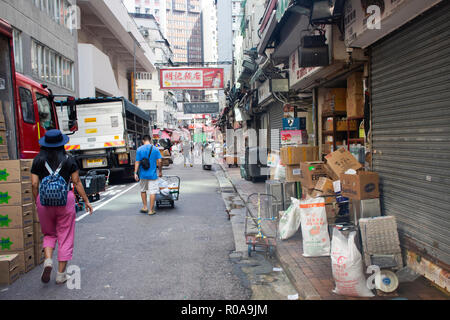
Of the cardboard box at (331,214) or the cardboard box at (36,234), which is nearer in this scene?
the cardboard box at (36,234)

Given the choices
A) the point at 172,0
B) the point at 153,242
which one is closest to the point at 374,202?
the point at 153,242

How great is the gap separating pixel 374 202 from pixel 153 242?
3.66 meters

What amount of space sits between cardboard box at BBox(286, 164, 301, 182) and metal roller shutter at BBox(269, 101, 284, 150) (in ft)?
21.5

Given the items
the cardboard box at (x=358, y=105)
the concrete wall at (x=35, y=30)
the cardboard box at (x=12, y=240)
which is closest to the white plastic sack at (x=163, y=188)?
the cardboard box at (x=12, y=240)

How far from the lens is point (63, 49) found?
18.0 metres

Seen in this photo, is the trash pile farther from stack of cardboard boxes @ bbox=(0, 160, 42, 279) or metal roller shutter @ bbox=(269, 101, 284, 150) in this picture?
metal roller shutter @ bbox=(269, 101, 284, 150)

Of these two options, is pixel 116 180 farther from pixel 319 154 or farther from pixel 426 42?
pixel 426 42

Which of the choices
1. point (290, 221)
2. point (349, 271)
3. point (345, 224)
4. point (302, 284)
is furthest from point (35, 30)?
point (349, 271)

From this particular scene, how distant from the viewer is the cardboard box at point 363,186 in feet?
16.1

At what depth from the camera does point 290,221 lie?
564cm

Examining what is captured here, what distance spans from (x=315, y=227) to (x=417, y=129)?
183 centimetres

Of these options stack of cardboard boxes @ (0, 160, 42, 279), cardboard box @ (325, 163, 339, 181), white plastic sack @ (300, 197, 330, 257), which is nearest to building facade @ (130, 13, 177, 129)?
cardboard box @ (325, 163, 339, 181)

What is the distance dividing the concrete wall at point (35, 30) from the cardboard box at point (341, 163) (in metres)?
12.3

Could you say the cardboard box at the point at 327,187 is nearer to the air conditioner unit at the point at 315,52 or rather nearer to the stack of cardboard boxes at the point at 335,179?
the stack of cardboard boxes at the point at 335,179
